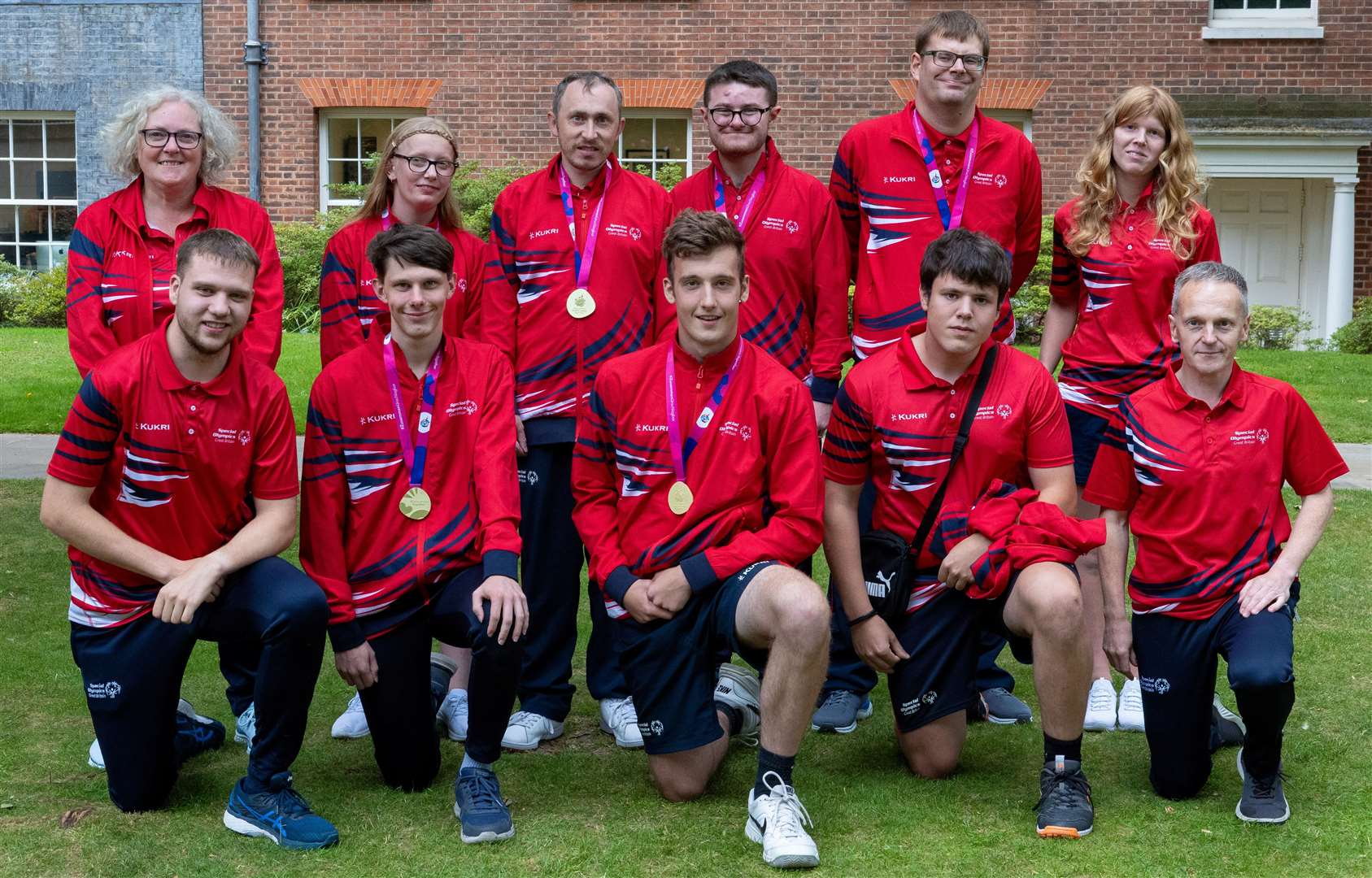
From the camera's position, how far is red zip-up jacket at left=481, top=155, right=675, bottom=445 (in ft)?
16.5

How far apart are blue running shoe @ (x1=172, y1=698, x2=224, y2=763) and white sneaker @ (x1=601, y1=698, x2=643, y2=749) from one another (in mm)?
1335

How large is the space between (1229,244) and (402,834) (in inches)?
633

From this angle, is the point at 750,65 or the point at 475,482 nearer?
the point at 475,482

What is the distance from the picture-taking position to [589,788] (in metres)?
4.54

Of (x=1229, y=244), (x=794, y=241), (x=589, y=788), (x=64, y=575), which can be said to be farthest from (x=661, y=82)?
(x=589, y=788)

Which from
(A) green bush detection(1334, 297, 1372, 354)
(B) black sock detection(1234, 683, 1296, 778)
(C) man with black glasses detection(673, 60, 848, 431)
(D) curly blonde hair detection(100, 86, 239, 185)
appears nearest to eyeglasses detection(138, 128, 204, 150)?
(D) curly blonde hair detection(100, 86, 239, 185)

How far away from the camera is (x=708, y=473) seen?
4.39m

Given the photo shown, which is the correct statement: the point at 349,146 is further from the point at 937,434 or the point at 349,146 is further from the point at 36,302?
the point at 937,434

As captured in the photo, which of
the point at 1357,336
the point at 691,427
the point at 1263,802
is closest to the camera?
the point at 1263,802

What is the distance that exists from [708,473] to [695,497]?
0.08 metres

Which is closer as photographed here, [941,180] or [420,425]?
[420,425]

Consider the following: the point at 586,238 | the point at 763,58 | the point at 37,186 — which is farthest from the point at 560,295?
the point at 37,186

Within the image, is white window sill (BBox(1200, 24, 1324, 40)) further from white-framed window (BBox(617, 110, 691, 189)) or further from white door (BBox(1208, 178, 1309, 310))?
white-framed window (BBox(617, 110, 691, 189))

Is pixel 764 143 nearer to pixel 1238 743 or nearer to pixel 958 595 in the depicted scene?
pixel 958 595
